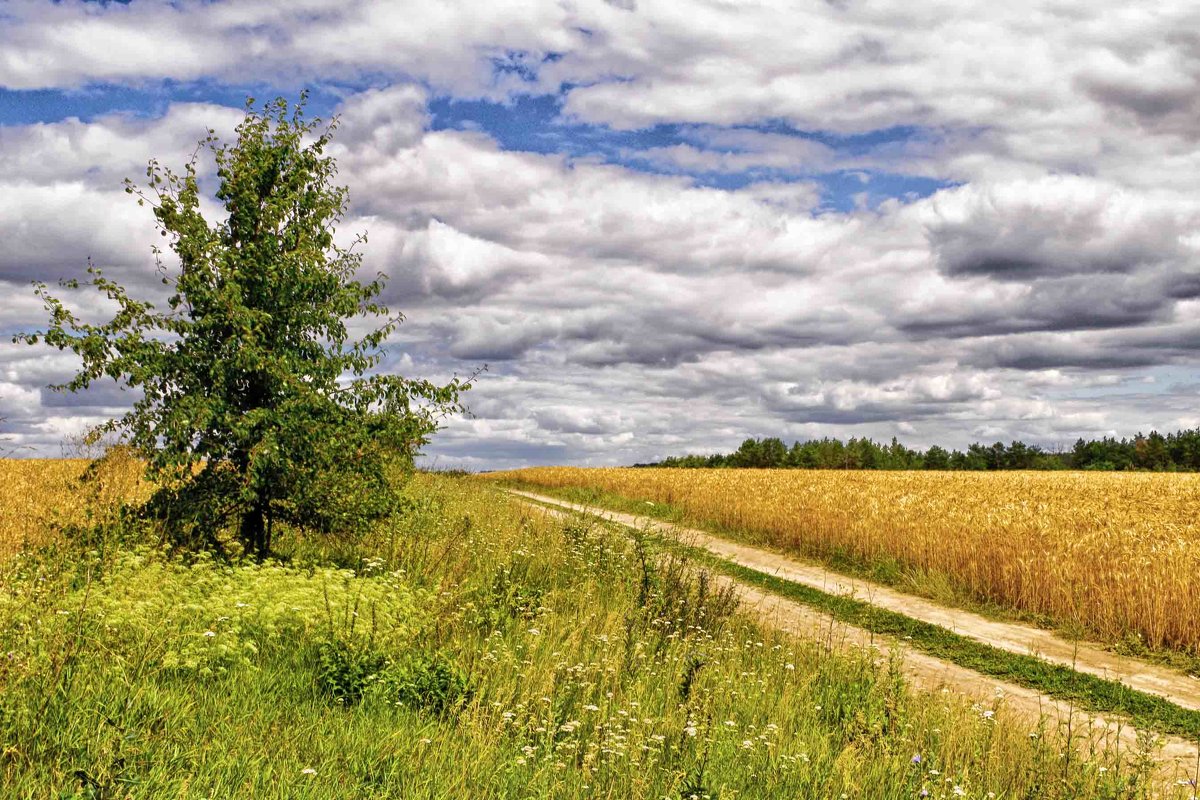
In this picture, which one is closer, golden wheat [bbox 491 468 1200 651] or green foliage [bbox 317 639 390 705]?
green foliage [bbox 317 639 390 705]

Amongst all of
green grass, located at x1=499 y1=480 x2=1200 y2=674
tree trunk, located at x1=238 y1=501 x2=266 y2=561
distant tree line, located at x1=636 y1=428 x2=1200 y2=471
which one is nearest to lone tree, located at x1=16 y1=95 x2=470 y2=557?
tree trunk, located at x1=238 y1=501 x2=266 y2=561

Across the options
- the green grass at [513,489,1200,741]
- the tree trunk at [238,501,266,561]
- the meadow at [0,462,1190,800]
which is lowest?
the green grass at [513,489,1200,741]

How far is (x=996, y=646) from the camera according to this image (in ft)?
43.8

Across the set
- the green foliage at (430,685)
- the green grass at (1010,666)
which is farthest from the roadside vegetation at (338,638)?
the green grass at (1010,666)

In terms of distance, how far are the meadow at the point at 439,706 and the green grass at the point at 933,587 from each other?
536 centimetres

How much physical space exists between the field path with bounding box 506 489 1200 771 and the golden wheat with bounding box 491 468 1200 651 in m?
0.86

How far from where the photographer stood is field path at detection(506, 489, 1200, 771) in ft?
32.2

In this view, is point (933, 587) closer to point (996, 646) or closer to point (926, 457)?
point (996, 646)

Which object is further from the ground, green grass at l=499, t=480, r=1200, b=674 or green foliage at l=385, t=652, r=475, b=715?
green foliage at l=385, t=652, r=475, b=715

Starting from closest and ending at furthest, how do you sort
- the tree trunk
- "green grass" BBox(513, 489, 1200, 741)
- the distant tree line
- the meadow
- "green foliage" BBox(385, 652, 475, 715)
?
the meadow
"green foliage" BBox(385, 652, 475, 715)
"green grass" BBox(513, 489, 1200, 741)
the tree trunk
the distant tree line

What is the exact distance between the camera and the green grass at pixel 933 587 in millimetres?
13078

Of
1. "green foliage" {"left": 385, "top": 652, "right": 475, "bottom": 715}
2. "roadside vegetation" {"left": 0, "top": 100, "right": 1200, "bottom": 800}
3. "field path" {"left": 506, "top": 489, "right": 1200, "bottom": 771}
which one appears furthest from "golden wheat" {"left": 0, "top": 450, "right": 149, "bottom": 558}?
"field path" {"left": 506, "top": 489, "right": 1200, "bottom": 771}

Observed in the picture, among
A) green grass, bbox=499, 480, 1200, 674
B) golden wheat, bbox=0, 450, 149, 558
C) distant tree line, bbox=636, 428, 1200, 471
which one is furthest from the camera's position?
distant tree line, bbox=636, 428, 1200, 471

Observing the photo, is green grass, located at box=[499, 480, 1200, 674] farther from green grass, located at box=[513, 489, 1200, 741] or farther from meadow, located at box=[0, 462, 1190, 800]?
meadow, located at box=[0, 462, 1190, 800]
